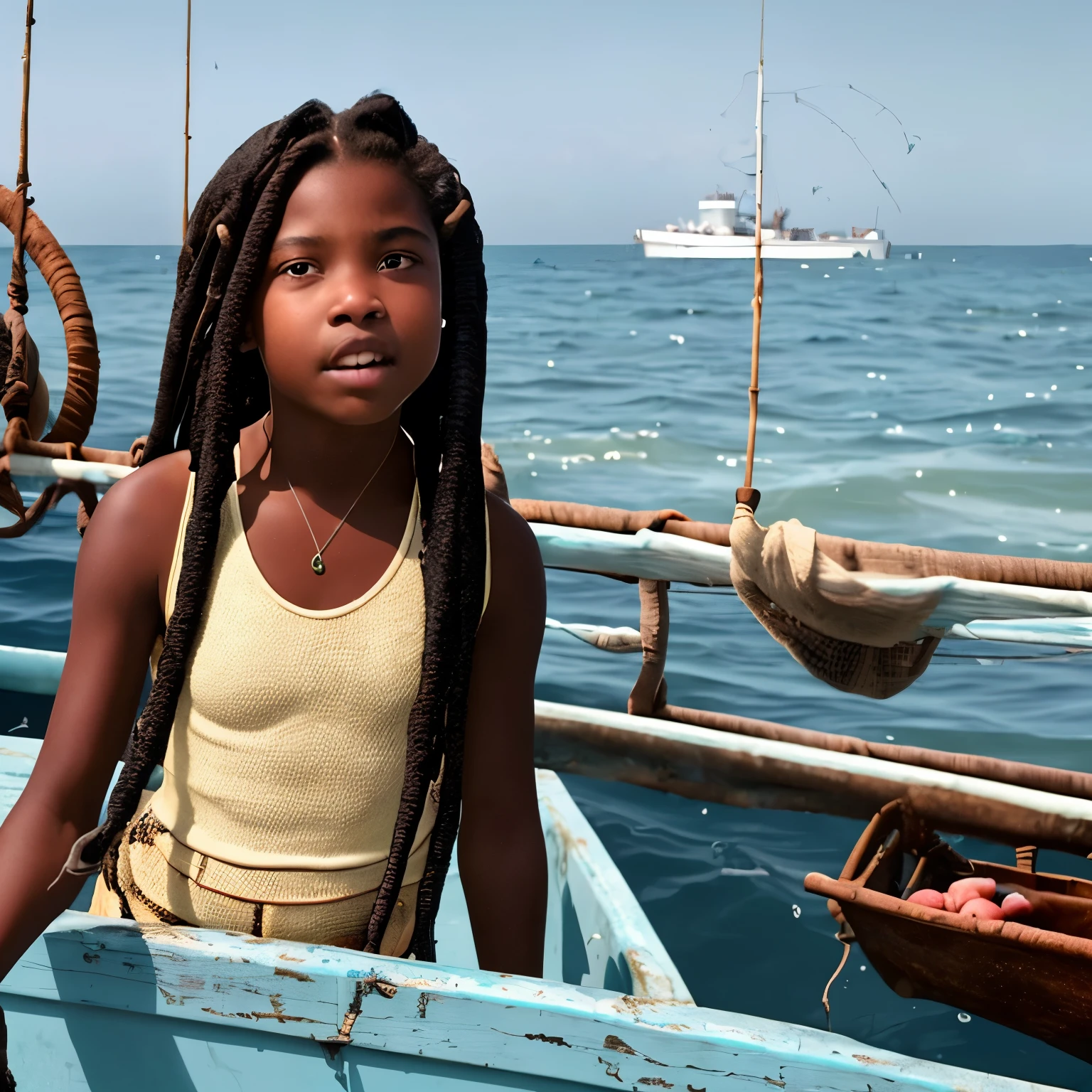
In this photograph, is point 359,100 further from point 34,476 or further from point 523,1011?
point 34,476

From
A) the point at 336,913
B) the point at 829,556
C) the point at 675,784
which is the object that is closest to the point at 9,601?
the point at 675,784

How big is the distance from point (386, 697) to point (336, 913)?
0.84 feet

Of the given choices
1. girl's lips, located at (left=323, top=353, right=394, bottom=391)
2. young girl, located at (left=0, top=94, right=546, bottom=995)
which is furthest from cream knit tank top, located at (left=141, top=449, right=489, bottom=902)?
girl's lips, located at (left=323, top=353, right=394, bottom=391)

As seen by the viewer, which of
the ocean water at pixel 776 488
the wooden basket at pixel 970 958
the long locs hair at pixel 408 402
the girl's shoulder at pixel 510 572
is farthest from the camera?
the ocean water at pixel 776 488

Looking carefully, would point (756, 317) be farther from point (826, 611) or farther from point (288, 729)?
point (288, 729)

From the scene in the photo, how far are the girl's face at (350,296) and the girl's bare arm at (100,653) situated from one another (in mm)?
221

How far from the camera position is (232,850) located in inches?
51.9

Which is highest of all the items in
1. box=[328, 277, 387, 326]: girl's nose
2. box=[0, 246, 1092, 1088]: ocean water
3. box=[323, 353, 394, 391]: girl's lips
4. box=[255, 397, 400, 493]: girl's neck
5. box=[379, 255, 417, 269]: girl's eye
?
box=[379, 255, 417, 269]: girl's eye

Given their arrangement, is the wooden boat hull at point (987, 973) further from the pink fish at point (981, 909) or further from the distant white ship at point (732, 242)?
the distant white ship at point (732, 242)

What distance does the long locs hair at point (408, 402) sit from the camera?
4.13 feet

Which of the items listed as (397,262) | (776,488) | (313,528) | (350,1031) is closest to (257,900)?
(350,1031)

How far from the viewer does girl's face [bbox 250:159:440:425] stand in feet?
3.92

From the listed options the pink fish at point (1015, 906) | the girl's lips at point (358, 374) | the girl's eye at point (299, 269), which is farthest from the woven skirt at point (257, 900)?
the pink fish at point (1015, 906)

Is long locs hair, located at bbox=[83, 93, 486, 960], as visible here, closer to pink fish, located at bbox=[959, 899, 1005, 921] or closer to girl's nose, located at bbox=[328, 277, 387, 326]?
girl's nose, located at bbox=[328, 277, 387, 326]
